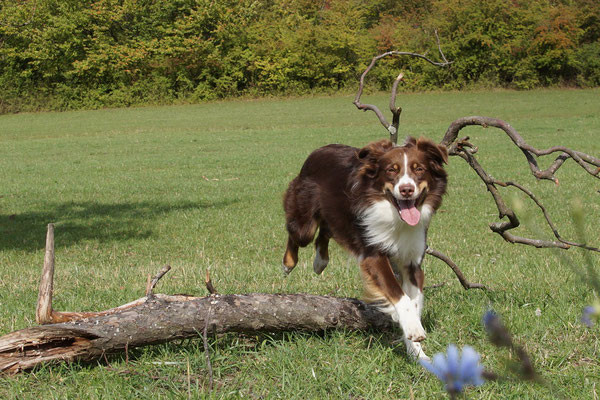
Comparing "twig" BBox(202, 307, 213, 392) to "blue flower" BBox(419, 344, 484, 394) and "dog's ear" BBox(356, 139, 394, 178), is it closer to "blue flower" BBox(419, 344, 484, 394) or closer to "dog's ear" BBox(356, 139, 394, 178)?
"dog's ear" BBox(356, 139, 394, 178)

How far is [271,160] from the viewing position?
809 inches

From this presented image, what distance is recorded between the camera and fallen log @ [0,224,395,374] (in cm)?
333

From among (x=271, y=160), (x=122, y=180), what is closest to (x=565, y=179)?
(x=271, y=160)

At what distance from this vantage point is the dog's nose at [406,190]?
12.8 ft

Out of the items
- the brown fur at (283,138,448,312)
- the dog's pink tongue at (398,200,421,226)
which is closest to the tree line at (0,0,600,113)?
the brown fur at (283,138,448,312)

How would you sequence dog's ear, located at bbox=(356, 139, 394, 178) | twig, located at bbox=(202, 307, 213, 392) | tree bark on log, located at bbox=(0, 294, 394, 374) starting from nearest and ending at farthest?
twig, located at bbox=(202, 307, 213, 392) < tree bark on log, located at bbox=(0, 294, 394, 374) < dog's ear, located at bbox=(356, 139, 394, 178)

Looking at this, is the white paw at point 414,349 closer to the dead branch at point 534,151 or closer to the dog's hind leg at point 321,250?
the dead branch at point 534,151

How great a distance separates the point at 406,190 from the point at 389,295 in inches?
26.0

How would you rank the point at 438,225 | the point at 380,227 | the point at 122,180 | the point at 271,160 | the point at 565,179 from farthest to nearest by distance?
the point at 271,160
the point at 122,180
the point at 565,179
the point at 438,225
the point at 380,227

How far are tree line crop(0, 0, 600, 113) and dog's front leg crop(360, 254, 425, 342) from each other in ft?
136

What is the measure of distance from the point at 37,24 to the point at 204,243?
41218 mm

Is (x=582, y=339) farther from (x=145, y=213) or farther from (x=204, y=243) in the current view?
(x=145, y=213)

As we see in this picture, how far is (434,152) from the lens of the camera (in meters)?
4.16

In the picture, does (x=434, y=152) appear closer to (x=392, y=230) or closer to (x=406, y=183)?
(x=406, y=183)
